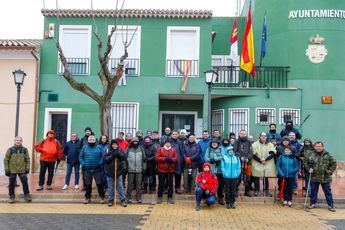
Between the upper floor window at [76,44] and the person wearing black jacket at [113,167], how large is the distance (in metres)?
7.59

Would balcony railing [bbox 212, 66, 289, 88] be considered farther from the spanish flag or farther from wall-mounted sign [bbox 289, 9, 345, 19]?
wall-mounted sign [bbox 289, 9, 345, 19]

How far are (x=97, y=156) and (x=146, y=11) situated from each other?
27.4 feet

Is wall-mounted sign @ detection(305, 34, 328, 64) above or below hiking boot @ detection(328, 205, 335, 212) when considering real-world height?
above

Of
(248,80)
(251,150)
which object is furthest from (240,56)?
(251,150)

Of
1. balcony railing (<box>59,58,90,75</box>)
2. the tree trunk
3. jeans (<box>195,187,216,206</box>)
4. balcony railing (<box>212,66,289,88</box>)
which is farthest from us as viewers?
balcony railing (<box>212,66,289,88</box>)

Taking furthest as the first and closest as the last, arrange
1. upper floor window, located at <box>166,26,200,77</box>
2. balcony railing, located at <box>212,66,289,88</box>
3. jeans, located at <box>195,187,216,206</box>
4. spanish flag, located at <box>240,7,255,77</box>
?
balcony railing, located at <box>212,66,289,88</box>, upper floor window, located at <box>166,26,200,77</box>, spanish flag, located at <box>240,7,255,77</box>, jeans, located at <box>195,187,216,206</box>

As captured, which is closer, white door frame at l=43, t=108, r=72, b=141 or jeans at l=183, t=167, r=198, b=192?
jeans at l=183, t=167, r=198, b=192

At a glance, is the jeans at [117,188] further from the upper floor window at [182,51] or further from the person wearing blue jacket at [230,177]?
the upper floor window at [182,51]

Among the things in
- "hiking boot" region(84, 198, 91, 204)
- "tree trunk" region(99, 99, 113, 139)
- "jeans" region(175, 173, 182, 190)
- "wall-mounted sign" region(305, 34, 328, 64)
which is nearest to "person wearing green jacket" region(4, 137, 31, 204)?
"hiking boot" region(84, 198, 91, 204)

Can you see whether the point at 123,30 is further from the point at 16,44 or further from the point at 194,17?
the point at 16,44

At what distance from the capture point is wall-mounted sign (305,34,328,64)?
18.2 meters

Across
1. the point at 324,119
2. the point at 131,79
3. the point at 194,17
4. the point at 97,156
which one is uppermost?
the point at 194,17

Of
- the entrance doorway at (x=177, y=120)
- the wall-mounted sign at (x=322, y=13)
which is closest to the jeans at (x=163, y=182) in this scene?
the entrance doorway at (x=177, y=120)

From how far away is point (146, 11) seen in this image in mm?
18266
